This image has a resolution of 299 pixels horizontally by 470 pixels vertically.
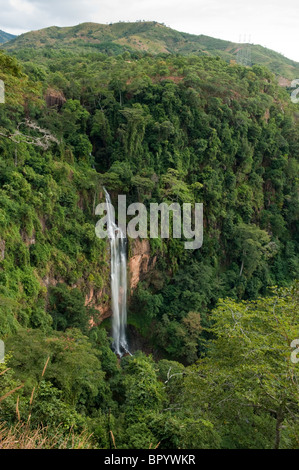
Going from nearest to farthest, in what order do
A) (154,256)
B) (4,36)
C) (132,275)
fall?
1. (132,275)
2. (154,256)
3. (4,36)

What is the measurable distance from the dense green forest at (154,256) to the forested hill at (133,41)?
23.0m

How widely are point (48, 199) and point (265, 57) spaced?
71.6 metres

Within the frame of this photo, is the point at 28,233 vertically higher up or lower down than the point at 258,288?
higher up

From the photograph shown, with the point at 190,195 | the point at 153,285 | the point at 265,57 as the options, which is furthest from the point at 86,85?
the point at 265,57

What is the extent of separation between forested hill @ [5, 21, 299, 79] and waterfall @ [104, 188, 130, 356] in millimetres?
38120

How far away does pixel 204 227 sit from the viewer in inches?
870

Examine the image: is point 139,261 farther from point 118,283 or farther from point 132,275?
point 118,283

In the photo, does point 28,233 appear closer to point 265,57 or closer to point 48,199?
point 48,199

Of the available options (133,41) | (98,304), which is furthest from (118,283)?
(133,41)

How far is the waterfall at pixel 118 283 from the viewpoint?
1700 cm

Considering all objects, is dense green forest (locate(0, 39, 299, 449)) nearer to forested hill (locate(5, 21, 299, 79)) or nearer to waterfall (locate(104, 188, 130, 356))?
waterfall (locate(104, 188, 130, 356))

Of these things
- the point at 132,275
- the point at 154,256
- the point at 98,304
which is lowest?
the point at 98,304

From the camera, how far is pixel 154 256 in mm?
19297

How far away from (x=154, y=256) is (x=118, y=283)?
10.1 feet
